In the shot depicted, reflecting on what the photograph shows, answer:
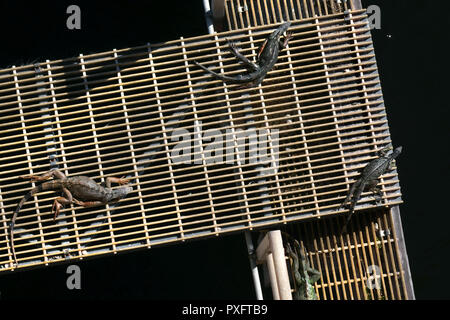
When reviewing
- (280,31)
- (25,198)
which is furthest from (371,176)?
(25,198)

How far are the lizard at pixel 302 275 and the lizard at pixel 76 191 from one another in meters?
2.04

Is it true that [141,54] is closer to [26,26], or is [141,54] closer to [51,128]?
[51,128]

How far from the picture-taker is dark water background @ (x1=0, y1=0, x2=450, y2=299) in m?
7.40

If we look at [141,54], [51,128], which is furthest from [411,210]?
[51,128]

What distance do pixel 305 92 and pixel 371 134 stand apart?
904 millimetres

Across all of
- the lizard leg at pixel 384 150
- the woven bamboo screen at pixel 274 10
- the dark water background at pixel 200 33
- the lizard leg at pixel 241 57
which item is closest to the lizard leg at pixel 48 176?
the dark water background at pixel 200 33

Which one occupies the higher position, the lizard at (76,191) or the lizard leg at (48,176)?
the lizard leg at (48,176)

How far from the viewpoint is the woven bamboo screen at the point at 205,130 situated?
5930mm

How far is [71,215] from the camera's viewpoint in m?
5.95

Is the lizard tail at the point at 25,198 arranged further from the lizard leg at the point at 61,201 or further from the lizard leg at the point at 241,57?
the lizard leg at the point at 241,57

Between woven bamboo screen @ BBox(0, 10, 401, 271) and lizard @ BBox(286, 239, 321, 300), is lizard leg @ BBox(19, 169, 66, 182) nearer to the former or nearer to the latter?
woven bamboo screen @ BBox(0, 10, 401, 271)

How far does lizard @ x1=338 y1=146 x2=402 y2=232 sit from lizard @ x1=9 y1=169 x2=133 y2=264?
248 centimetres

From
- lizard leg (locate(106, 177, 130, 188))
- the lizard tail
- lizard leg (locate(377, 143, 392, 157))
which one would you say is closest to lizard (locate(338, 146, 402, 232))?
lizard leg (locate(377, 143, 392, 157))

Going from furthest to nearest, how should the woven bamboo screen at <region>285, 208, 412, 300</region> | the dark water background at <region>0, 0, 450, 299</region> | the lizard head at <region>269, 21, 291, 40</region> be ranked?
1. the dark water background at <region>0, 0, 450, 299</region>
2. the woven bamboo screen at <region>285, 208, 412, 300</region>
3. the lizard head at <region>269, 21, 291, 40</region>
